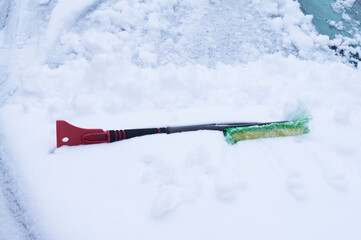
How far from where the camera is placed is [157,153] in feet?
5.53

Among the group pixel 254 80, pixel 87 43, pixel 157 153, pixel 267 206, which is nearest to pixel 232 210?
pixel 267 206

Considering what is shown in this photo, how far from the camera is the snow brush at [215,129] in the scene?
1.66m

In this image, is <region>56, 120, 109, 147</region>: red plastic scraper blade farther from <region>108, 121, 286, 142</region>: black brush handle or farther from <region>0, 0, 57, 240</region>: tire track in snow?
<region>0, 0, 57, 240</region>: tire track in snow

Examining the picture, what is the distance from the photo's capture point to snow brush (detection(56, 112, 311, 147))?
1.66 m

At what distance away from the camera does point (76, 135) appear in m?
1.67

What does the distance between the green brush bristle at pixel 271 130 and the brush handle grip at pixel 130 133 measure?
47cm

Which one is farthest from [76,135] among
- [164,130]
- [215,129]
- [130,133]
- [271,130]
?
[271,130]

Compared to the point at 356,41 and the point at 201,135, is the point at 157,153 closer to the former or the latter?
the point at 201,135

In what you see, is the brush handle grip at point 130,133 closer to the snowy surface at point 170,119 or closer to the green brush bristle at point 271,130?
the snowy surface at point 170,119

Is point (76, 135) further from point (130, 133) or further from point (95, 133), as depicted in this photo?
point (130, 133)

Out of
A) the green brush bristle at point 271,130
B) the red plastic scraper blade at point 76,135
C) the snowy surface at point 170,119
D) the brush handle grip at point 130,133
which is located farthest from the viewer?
the green brush bristle at point 271,130

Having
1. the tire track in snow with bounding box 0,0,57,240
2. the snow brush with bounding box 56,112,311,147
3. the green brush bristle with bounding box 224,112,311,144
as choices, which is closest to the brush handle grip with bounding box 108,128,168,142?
the snow brush with bounding box 56,112,311,147

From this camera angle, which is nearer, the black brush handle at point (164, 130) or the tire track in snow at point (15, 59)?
the tire track in snow at point (15, 59)

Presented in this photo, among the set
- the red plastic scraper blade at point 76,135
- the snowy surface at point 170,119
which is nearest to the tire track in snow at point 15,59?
the snowy surface at point 170,119
